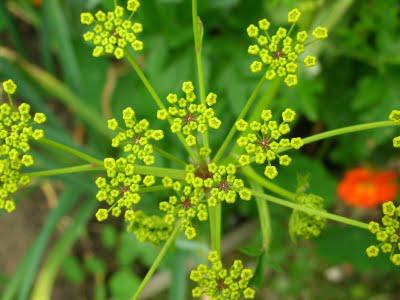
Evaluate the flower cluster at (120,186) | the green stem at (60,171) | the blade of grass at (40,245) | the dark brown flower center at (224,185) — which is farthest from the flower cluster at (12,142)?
the blade of grass at (40,245)

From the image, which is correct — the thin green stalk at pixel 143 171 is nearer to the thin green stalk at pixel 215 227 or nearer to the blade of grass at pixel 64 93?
the thin green stalk at pixel 215 227

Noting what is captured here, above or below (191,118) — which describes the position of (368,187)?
above

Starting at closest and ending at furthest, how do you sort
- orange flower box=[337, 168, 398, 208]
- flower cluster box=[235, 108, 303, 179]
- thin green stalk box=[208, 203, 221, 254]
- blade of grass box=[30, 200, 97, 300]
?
flower cluster box=[235, 108, 303, 179] → thin green stalk box=[208, 203, 221, 254] → blade of grass box=[30, 200, 97, 300] → orange flower box=[337, 168, 398, 208]

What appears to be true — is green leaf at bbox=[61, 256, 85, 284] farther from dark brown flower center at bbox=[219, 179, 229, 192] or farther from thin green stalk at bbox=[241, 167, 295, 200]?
dark brown flower center at bbox=[219, 179, 229, 192]

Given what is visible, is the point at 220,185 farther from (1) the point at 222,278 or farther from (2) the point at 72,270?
(2) the point at 72,270

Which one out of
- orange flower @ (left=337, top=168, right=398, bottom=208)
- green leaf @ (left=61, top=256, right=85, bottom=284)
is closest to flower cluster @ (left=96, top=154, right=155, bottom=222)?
orange flower @ (left=337, top=168, right=398, bottom=208)

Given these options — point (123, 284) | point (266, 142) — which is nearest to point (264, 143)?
point (266, 142)

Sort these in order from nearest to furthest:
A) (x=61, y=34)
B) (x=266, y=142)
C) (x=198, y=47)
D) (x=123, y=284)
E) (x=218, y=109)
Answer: (x=266, y=142), (x=198, y=47), (x=218, y=109), (x=61, y=34), (x=123, y=284)

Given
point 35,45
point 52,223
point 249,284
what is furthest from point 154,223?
point 35,45
